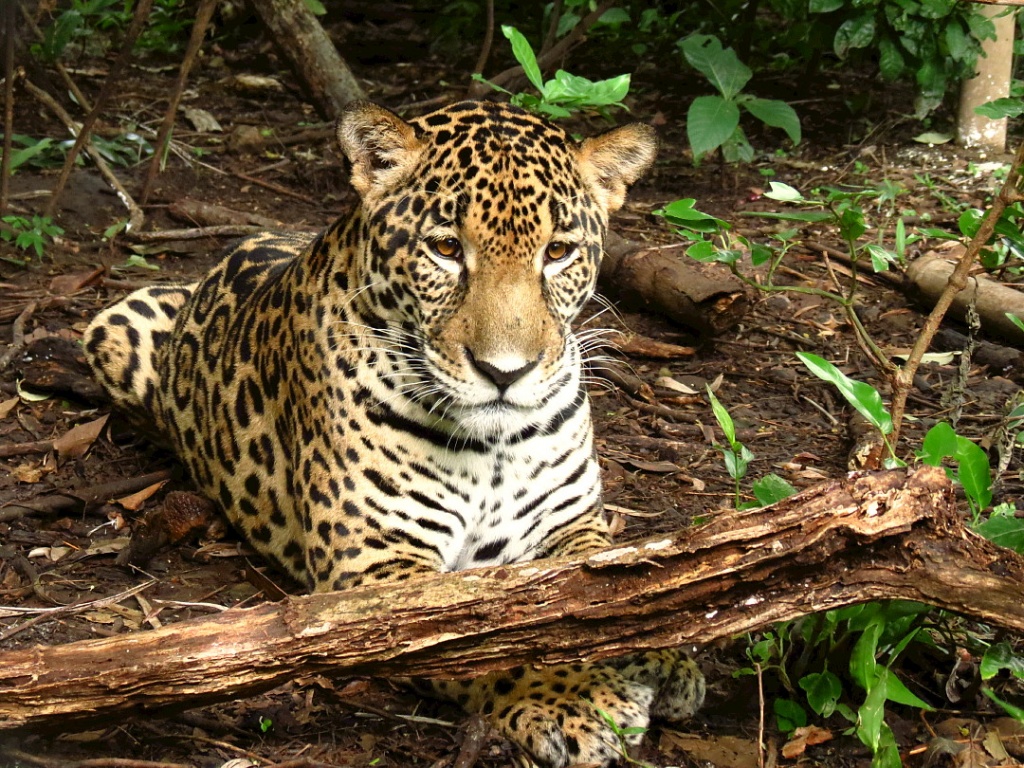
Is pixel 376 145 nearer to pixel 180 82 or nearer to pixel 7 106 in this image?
pixel 7 106

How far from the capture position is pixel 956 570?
4121 mm

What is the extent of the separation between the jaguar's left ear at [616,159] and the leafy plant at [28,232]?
203 inches

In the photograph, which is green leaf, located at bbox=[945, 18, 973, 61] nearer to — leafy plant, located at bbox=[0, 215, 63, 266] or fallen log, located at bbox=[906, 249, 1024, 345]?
fallen log, located at bbox=[906, 249, 1024, 345]

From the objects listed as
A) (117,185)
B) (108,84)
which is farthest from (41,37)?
(108,84)

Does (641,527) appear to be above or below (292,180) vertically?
below

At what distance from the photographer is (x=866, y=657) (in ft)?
14.2

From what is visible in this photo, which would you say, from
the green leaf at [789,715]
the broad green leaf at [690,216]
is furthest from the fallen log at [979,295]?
the green leaf at [789,715]

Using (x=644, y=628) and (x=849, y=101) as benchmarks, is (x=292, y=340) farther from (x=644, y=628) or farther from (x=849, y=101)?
(x=849, y=101)

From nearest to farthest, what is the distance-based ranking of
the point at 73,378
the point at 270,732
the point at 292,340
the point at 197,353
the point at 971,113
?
the point at 270,732 → the point at 292,340 → the point at 197,353 → the point at 73,378 → the point at 971,113

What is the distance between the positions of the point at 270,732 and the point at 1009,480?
407cm

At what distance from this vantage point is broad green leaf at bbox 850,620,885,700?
14.1 ft

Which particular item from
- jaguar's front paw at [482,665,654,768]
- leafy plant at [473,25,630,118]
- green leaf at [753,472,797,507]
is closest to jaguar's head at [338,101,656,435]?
green leaf at [753,472,797,507]

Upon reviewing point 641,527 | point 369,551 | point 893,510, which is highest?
point 893,510

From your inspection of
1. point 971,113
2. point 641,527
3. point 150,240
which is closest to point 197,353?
point 641,527
